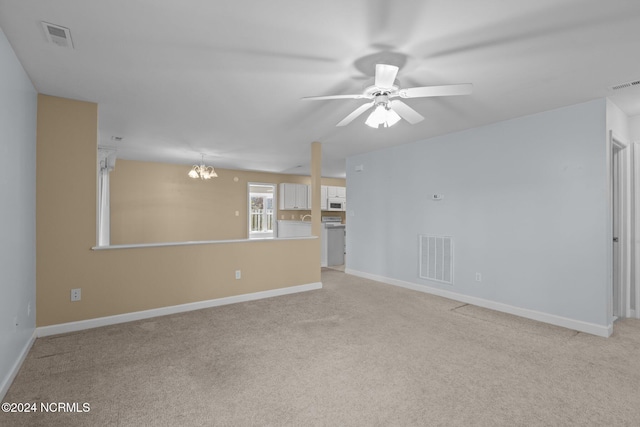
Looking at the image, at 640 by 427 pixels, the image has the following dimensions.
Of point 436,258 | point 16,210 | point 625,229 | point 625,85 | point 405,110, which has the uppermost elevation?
point 625,85

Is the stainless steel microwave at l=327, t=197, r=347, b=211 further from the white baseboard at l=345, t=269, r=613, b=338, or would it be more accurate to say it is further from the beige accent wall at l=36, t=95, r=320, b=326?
the beige accent wall at l=36, t=95, r=320, b=326

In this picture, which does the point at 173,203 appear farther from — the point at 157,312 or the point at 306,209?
the point at 157,312

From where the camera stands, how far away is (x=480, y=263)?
4.12 meters

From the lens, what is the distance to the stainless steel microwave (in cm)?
884

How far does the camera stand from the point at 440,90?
2.23m

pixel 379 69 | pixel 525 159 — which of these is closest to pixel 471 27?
pixel 379 69

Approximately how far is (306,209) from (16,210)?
23.1ft

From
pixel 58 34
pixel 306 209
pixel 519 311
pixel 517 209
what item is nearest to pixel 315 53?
pixel 58 34

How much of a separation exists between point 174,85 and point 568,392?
4087 mm

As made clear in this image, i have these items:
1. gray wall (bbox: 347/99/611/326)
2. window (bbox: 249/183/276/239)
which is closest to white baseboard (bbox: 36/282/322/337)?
gray wall (bbox: 347/99/611/326)

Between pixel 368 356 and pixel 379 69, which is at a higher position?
pixel 379 69

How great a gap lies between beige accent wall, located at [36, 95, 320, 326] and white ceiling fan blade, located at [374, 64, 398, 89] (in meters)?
3.06

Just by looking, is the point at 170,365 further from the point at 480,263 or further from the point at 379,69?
the point at 480,263

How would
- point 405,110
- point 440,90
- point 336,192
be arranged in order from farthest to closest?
1. point 336,192
2. point 405,110
3. point 440,90
